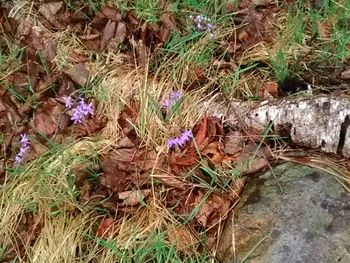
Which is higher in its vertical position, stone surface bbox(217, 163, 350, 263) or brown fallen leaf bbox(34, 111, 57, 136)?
stone surface bbox(217, 163, 350, 263)

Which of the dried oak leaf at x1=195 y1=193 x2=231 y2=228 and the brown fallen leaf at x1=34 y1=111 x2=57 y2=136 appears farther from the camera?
the brown fallen leaf at x1=34 y1=111 x2=57 y2=136

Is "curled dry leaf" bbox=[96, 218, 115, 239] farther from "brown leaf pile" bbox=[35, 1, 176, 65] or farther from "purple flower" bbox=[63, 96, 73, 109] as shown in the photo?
"brown leaf pile" bbox=[35, 1, 176, 65]

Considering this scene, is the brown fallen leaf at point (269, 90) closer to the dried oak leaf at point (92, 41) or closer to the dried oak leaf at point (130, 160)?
the dried oak leaf at point (130, 160)

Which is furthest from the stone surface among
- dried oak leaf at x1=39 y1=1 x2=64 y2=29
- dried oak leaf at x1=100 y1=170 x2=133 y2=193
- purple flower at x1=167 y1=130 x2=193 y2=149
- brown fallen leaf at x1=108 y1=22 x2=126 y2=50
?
dried oak leaf at x1=39 y1=1 x2=64 y2=29

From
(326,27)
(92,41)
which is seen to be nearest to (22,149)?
(92,41)

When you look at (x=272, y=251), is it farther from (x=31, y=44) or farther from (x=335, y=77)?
(x=31, y=44)

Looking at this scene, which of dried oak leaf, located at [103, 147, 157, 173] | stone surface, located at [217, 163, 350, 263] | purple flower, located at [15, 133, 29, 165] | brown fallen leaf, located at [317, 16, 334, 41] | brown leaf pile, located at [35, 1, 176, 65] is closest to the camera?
stone surface, located at [217, 163, 350, 263]

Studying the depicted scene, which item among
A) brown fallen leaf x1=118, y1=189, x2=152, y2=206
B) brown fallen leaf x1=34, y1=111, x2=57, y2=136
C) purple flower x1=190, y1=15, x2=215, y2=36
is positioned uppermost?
purple flower x1=190, y1=15, x2=215, y2=36

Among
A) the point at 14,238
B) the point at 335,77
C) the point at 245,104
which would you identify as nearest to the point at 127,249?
the point at 14,238
